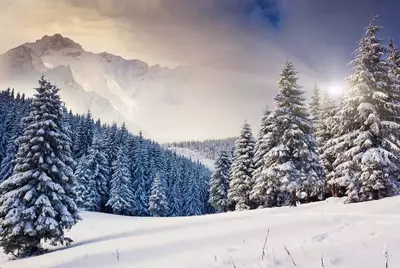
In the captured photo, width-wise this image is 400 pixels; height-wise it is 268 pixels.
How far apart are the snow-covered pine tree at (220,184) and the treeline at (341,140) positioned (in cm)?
713

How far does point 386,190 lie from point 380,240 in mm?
15145

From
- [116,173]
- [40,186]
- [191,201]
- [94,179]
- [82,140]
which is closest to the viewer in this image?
[40,186]

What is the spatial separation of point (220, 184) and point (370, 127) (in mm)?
30963

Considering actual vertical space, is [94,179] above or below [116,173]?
below

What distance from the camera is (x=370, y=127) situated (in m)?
19.8

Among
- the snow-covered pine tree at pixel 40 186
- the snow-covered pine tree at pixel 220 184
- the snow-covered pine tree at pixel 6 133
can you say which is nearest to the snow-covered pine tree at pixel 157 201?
the snow-covered pine tree at pixel 220 184

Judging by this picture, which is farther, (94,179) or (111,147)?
(111,147)

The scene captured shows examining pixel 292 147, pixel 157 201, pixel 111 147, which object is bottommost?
pixel 157 201

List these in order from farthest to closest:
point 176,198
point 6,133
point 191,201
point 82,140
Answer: point 191,201, point 176,198, point 6,133, point 82,140

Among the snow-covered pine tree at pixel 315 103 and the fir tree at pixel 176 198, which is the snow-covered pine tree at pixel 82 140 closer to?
the fir tree at pixel 176 198

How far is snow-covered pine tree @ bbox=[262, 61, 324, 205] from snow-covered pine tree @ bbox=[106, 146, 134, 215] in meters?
31.1

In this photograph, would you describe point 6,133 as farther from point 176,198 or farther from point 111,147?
point 176,198

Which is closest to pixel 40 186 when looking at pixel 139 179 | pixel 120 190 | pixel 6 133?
pixel 120 190

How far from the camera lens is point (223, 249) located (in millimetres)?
7375
